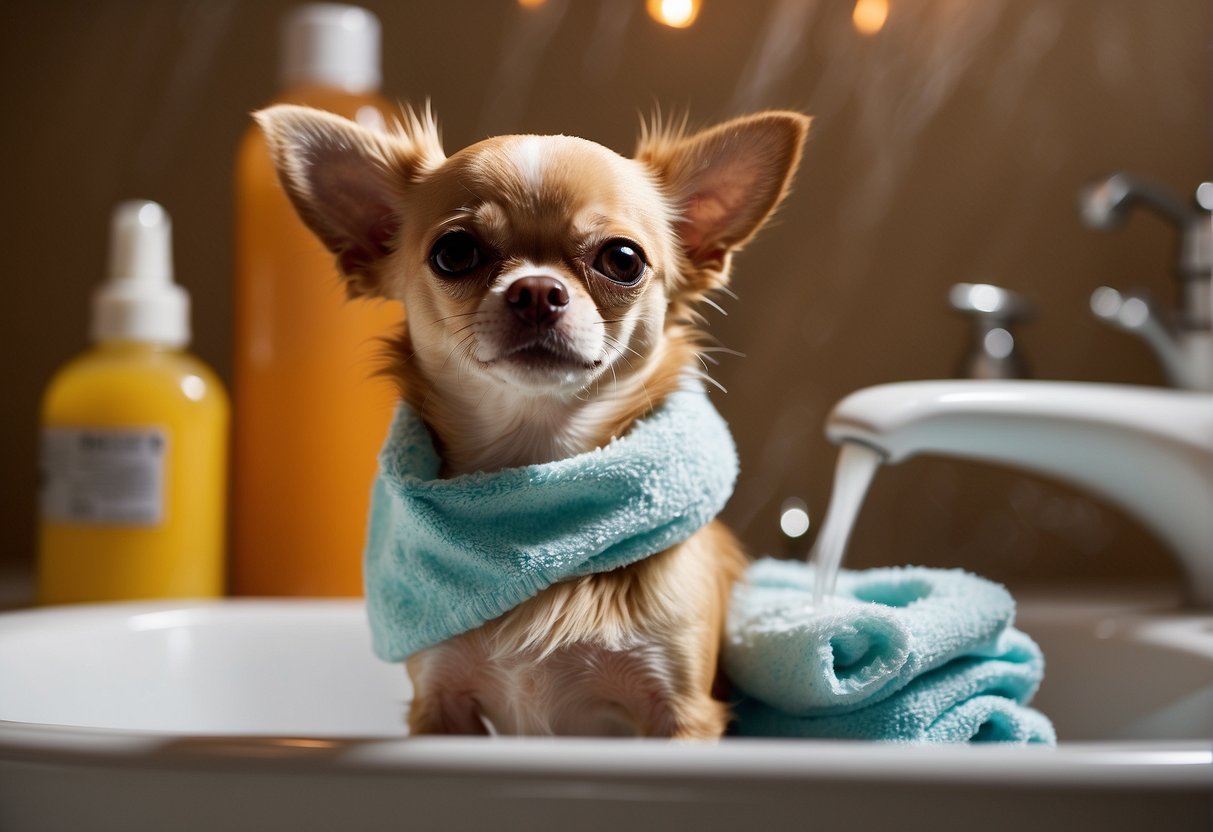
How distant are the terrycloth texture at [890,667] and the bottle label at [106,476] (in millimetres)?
505

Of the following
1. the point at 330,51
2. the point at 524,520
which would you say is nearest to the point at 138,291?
the point at 330,51

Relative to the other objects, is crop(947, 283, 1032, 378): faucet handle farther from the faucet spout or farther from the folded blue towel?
the folded blue towel

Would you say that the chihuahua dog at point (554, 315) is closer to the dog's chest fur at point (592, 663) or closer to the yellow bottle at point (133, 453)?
the dog's chest fur at point (592, 663)

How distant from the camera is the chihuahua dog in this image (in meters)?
0.48

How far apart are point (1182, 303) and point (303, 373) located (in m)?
0.73

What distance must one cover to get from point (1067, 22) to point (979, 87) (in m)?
0.10

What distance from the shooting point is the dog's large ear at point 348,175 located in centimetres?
52

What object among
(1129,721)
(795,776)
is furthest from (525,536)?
(1129,721)

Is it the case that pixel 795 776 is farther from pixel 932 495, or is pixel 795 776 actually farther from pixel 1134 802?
pixel 932 495

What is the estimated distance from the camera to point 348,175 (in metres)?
0.55

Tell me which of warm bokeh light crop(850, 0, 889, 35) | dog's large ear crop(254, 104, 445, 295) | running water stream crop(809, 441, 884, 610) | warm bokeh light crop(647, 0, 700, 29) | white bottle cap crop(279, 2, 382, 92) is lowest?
running water stream crop(809, 441, 884, 610)

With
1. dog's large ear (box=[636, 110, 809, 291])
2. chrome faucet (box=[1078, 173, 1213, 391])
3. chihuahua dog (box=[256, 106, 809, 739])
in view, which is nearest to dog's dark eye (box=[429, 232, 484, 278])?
chihuahua dog (box=[256, 106, 809, 739])

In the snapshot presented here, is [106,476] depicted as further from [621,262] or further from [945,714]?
[945,714]

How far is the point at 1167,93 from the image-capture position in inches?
40.5
